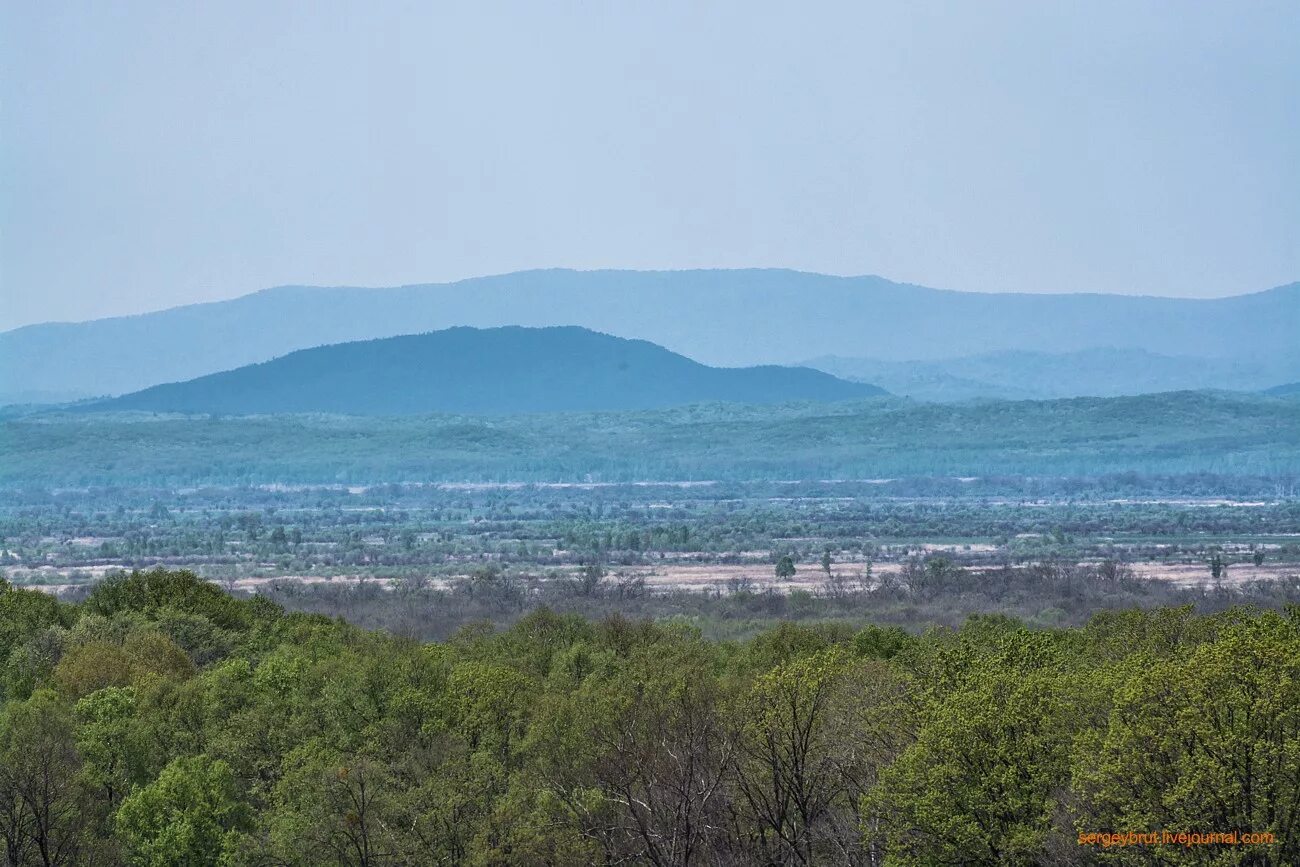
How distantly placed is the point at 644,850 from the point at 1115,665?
31.2 ft

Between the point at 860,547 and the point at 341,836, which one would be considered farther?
the point at 860,547

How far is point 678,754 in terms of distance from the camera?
3638 cm

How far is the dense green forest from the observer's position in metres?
29.3

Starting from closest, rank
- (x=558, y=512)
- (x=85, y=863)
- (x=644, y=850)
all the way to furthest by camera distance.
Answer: (x=644, y=850) → (x=85, y=863) → (x=558, y=512)

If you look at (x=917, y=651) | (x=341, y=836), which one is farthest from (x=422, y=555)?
(x=341, y=836)

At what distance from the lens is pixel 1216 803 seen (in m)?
28.4

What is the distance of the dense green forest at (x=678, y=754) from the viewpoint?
2933 centimetres

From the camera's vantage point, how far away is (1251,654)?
98.4 ft

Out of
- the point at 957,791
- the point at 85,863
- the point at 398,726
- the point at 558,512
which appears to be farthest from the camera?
the point at 558,512

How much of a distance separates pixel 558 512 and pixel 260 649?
126416mm

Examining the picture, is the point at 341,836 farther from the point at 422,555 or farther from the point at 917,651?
the point at 422,555

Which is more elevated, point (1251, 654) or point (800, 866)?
point (1251, 654)

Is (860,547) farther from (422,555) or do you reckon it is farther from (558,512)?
(558,512)

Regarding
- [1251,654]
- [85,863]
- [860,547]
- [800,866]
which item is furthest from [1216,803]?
[860,547]
